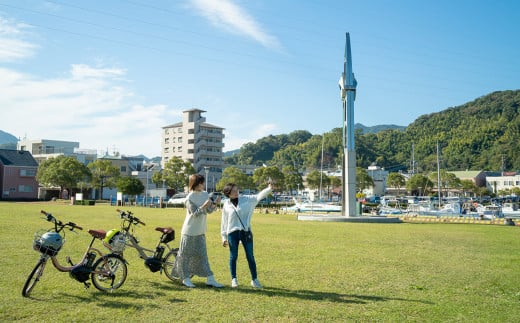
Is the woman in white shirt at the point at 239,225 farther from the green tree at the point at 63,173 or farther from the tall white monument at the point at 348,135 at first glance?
the green tree at the point at 63,173

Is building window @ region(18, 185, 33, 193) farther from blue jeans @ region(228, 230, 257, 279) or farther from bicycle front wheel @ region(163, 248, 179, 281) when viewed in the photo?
blue jeans @ region(228, 230, 257, 279)

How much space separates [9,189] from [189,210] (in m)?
67.0

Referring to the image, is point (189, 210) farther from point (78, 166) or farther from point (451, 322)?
point (78, 166)

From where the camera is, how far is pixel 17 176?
214ft

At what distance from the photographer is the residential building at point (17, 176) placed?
2530 inches

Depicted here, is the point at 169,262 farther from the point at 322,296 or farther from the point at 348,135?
the point at 348,135

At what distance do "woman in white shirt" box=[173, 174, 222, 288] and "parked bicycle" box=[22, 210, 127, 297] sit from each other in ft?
2.98

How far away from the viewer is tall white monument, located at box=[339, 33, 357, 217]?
29516 millimetres

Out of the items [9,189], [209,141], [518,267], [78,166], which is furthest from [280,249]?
[209,141]

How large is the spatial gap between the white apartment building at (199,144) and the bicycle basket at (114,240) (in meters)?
75.0

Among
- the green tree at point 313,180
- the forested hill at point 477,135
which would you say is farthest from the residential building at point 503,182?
the green tree at point 313,180

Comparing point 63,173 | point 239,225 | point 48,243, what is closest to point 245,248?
point 239,225

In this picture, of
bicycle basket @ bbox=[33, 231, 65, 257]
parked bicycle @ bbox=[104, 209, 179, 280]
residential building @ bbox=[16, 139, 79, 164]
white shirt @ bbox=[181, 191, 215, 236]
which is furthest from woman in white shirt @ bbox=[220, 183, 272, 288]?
residential building @ bbox=[16, 139, 79, 164]

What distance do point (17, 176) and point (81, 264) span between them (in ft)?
220
